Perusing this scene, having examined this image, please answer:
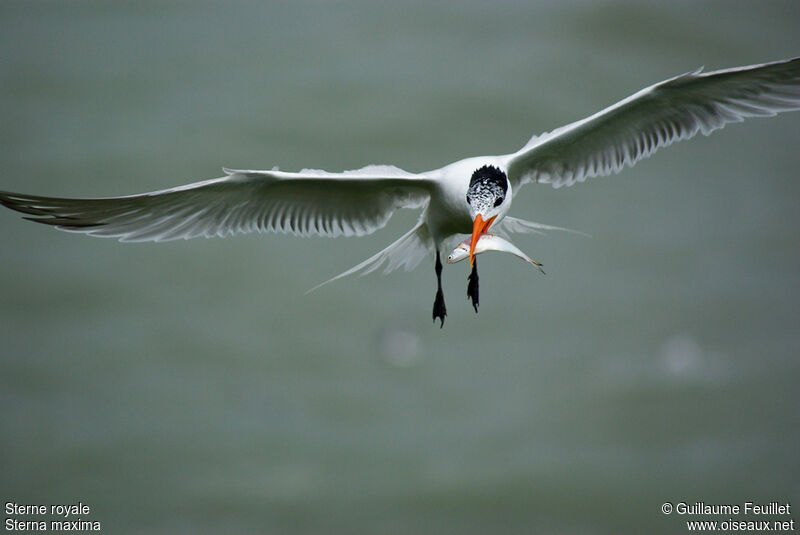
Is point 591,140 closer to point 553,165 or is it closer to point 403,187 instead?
point 553,165

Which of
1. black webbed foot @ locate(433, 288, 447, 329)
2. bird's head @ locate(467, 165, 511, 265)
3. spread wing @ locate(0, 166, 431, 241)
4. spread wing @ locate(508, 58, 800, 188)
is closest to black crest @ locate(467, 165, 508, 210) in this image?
bird's head @ locate(467, 165, 511, 265)

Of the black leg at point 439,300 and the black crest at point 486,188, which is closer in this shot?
the black crest at point 486,188

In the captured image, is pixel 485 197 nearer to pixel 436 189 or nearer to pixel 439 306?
pixel 436 189

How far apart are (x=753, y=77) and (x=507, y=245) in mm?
1322

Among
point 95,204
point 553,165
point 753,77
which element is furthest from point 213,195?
point 753,77

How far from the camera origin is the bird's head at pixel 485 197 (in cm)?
345

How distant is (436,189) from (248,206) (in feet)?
2.70

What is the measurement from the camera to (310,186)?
157 inches

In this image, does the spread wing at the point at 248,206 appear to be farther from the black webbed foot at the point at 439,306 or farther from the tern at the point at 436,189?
the black webbed foot at the point at 439,306

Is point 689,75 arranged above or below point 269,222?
above

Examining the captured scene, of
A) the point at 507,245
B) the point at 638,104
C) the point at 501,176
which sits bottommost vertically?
the point at 507,245

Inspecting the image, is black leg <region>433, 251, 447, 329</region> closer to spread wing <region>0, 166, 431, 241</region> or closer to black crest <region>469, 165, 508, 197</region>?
spread wing <region>0, 166, 431, 241</region>

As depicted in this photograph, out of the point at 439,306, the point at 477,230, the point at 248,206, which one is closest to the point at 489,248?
the point at 477,230

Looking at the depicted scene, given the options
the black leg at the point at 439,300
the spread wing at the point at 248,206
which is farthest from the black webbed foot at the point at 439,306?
the spread wing at the point at 248,206
